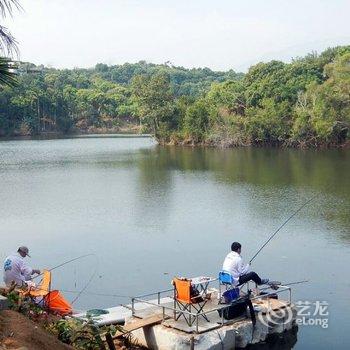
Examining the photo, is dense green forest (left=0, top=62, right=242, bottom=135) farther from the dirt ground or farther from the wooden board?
the dirt ground

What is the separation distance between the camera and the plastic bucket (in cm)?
1077

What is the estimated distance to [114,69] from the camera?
191 metres

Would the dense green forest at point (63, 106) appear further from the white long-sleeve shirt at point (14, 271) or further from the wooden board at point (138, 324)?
the wooden board at point (138, 324)

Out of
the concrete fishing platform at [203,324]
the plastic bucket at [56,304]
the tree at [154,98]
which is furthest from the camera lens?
the tree at [154,98]

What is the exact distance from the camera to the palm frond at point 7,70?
631 cm

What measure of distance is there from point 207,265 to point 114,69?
17903 centimetres

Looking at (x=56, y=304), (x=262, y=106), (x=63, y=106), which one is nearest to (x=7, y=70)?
(x=56, y=304)

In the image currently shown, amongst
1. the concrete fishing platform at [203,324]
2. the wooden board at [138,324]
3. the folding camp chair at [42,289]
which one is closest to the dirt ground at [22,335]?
the folding camp chair at [42,289]

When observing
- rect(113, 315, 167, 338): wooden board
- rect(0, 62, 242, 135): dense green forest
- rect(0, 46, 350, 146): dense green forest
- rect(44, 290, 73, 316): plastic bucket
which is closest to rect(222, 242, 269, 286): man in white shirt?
rect(113, 315, 167, 338): wooden board

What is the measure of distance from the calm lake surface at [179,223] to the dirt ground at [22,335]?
5399 mm

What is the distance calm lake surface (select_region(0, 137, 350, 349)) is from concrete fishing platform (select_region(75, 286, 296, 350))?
2.36ft

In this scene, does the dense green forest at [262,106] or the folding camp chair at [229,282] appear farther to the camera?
the dense green forest at [262,106]

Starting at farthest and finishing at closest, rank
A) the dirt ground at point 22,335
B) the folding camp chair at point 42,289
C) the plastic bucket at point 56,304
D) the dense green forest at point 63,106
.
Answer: the dense green forest at point 63,106 → the plastic bucket at point 56,304 → the folding camp chair at point 42,289 → the dirt ground at point 22,335

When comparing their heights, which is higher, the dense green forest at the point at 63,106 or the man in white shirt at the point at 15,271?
the dense green forest at the point at 63,106
